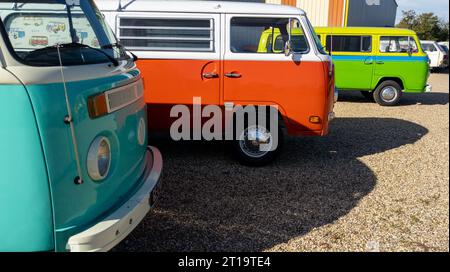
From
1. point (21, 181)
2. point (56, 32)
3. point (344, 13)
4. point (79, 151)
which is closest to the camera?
point (21, 181)

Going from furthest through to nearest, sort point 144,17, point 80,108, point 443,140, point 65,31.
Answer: point 443,140
point 144,17
point 65,31
point 80,108

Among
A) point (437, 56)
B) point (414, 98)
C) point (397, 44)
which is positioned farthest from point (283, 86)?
point (437, 56)

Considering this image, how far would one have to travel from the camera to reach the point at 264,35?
515cm

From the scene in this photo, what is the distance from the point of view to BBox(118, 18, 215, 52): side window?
5.00m

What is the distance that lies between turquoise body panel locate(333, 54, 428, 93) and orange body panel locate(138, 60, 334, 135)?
573 cm

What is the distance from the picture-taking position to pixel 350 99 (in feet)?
38.9

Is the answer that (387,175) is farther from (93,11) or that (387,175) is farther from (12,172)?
(12,172)

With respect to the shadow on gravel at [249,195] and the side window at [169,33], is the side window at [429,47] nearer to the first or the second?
the shadow on gravel at [249,195]

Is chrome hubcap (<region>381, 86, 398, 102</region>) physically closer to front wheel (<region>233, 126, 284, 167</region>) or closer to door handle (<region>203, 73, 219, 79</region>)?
front wheel (<region>233, 126, 284, 167</region>)

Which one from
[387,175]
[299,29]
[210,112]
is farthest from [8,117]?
[387,175]

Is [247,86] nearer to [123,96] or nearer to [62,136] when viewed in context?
[123,96]

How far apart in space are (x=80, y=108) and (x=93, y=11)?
1345 mm

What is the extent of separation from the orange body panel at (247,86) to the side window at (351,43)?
5830mm

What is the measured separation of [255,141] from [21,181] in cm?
360
